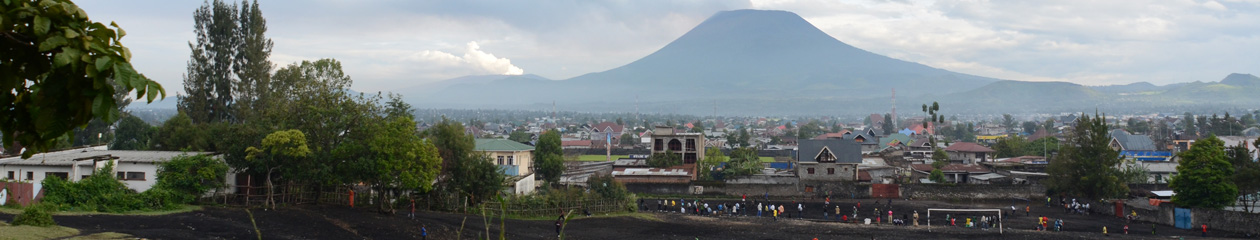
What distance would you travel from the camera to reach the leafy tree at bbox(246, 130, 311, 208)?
27.5m

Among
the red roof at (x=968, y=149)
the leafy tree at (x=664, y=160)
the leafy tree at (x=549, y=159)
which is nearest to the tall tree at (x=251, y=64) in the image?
the leafy tree at (x=549, y=159)

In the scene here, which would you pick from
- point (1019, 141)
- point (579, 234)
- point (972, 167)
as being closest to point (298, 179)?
point (579, 234)

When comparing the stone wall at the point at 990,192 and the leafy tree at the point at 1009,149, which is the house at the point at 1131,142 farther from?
the stone wall at the point at 990,192

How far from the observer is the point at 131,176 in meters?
27.4

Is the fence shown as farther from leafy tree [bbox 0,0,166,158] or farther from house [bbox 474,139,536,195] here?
leafy tree [bbox 0,0,166,158]

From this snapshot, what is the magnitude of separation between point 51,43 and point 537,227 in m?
24.6

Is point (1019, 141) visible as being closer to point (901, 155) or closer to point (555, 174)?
point (901, 155)

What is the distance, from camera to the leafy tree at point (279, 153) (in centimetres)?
2755

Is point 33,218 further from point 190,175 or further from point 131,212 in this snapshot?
point 190,175

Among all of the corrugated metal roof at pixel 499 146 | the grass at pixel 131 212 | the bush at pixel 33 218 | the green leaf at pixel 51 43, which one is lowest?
the grass at pixel 131 212

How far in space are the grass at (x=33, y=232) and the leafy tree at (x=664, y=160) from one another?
40376 millimetres

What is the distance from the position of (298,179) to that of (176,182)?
13.1 ft

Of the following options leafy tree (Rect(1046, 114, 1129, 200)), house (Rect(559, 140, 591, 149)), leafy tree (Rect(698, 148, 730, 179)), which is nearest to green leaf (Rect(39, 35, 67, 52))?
leafy tree (Rect(1046, 114, 1129, 200))

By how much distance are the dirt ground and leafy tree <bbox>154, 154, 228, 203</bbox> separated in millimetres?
1213
